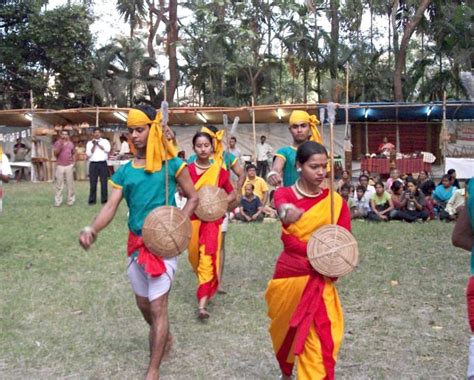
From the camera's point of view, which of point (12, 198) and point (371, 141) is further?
point (371, 141)

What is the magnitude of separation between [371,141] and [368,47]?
8867 mm

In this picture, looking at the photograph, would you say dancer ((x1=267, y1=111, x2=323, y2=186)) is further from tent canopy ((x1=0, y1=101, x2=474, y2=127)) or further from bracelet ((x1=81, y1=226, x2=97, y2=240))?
tent canopy ((x1=0, y1=101, x2=474, y2=127))

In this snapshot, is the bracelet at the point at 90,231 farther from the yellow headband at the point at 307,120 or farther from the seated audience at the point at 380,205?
the seated audience at the point at 380,205

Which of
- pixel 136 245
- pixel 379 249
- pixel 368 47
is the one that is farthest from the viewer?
pixel 368 47

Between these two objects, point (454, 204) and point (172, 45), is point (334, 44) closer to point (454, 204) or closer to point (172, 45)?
point (172, 45)

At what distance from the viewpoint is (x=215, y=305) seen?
20.9ft

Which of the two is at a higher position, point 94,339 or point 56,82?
point 56,82

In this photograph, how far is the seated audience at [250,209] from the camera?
499 inches

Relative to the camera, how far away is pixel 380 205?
1264cm

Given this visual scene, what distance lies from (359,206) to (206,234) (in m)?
7.23

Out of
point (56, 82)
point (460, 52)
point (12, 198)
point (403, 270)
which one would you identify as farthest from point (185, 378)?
point (56, 82)

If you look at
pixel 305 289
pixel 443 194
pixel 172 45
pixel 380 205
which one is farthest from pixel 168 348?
pixel 172 45

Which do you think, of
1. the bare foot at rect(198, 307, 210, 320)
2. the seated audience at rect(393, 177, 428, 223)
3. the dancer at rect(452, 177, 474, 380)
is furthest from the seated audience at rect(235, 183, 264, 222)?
the dancer at rect(452, 177, 474, 380)

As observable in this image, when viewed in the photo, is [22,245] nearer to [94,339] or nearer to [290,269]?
[94,339]
